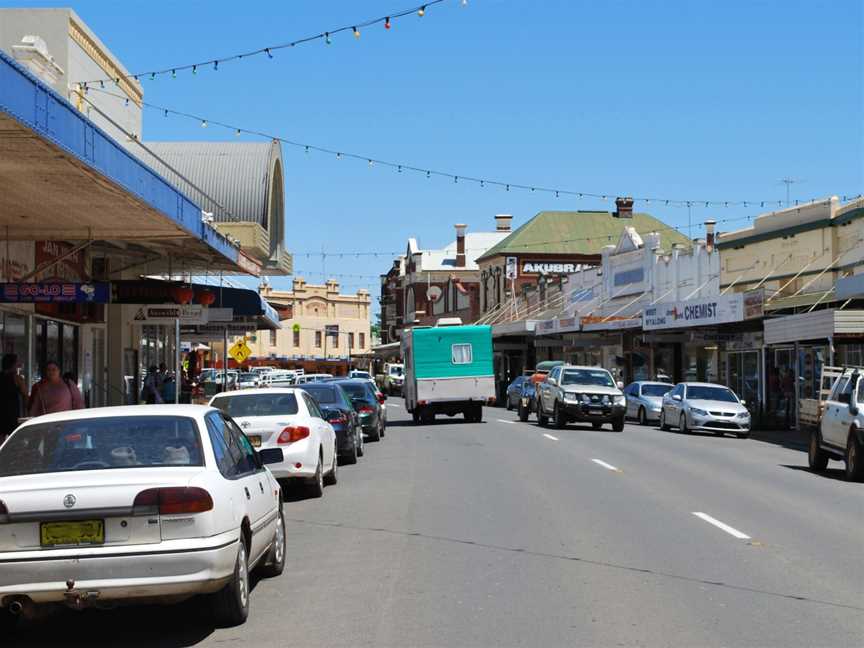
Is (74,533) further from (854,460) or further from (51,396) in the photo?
(854,460)

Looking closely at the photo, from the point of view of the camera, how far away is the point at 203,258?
26.5 meters

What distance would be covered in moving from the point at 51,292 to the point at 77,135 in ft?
18.3

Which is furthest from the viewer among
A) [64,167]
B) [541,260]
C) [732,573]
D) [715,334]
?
[541,260]

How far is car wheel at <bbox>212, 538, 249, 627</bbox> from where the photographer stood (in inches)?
309

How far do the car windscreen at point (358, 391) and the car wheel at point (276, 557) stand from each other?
1801cm

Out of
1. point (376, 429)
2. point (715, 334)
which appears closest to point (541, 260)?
point (715, 334)

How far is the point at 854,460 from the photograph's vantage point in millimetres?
18688

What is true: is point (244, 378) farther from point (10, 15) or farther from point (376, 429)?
point (10, 15)

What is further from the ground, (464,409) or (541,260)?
(541,260)

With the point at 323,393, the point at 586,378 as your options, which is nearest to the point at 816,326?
the point at 586,378

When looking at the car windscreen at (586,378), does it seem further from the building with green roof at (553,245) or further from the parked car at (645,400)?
the building with green roof at (553,245)

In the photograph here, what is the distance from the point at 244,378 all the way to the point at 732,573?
160ft

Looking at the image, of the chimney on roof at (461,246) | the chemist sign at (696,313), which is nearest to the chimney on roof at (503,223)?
the chimney on roof at (461,246)

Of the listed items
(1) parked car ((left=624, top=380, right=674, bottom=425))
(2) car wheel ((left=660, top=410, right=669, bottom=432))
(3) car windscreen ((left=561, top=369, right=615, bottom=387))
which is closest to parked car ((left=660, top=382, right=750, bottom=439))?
(2) car wheel ((left=660, top=410, right=669, bottom=432))
